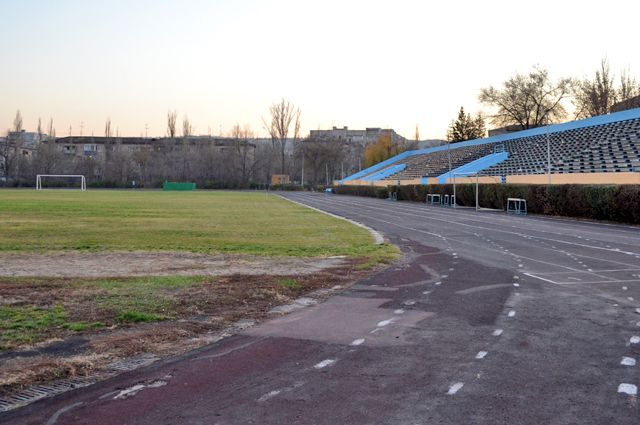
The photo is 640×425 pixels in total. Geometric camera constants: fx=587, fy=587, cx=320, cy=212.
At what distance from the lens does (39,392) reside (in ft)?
16.3

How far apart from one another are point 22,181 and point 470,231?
3859 inches

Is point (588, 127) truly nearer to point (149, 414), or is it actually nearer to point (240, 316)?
point (240, 316)

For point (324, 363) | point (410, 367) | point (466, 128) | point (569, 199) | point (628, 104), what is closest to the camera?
point (410, 367)

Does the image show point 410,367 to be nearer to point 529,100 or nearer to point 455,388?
point 455,388

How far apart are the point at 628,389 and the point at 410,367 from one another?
187 centimetres

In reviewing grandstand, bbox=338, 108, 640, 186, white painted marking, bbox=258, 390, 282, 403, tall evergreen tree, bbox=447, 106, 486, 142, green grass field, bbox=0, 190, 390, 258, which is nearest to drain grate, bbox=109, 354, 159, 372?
white painted marking, bbox=258, 390, 282, 403

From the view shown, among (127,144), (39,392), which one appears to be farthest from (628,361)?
(127,144)

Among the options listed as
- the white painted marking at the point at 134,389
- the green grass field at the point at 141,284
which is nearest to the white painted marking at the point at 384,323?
the green grass field at the point at 141,284

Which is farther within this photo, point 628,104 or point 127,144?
point 127,144

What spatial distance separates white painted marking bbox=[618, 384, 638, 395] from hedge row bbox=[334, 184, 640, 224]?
23.8 metres

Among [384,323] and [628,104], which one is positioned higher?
[628,104]

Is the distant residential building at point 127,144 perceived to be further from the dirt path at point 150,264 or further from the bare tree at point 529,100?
the dirt path at point 150,264

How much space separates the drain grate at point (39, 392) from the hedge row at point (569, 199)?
1037 inches

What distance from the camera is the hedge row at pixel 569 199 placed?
2694 centimetres
